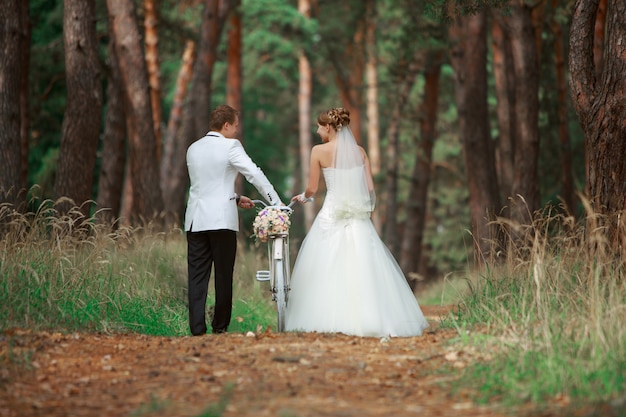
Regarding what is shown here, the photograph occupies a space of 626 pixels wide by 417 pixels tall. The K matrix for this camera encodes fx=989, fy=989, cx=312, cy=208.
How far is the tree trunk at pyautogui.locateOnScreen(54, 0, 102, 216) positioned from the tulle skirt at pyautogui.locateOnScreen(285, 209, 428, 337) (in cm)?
455

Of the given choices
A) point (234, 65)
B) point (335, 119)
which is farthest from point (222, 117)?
point (234, 65)

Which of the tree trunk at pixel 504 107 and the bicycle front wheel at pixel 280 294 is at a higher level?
the tree trunk at pixel 504 107

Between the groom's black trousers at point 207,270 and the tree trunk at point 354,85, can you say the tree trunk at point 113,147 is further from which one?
the tree trunk at point 354,85

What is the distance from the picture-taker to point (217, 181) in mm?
9297

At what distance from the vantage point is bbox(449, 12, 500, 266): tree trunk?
18.1m

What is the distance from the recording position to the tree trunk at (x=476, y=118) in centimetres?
1806

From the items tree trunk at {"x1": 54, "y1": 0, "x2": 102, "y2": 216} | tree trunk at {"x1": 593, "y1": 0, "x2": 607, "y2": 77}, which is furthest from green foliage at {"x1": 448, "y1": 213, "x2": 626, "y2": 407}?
tree trunk at {"x1": 593, "y1": 0, "x2": 607, "y2": 77}

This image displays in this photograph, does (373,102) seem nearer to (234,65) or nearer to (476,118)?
(234,65)

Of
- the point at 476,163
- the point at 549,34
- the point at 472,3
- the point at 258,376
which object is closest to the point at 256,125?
the point at 549,34

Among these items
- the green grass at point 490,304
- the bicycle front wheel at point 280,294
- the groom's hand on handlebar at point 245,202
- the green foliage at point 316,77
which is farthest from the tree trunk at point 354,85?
the bicycle front wheel at point 280,294

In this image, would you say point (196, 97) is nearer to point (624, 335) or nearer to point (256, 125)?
point (624, 335)

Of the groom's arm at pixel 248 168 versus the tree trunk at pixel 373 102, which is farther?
the tree trunk at pixel 373 102

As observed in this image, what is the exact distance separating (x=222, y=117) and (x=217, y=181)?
Result: 607mm

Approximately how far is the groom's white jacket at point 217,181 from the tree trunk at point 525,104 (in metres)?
8.95
